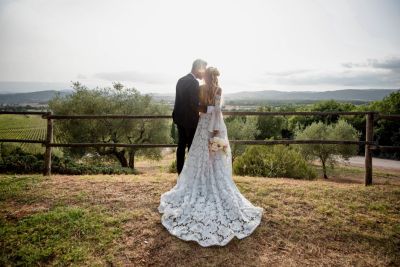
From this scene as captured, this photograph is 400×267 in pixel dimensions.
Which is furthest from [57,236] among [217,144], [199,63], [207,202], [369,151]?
[369,151]

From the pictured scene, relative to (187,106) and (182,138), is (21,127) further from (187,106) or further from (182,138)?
(187,106)

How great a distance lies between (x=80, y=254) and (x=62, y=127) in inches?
866

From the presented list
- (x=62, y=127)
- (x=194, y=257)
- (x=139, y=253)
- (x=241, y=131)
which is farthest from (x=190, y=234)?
(x=241, y=131)

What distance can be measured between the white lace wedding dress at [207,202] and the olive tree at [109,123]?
68.1ft

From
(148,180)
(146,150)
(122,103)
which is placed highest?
(122,103)

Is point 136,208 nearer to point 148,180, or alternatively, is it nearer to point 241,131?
point 148,180

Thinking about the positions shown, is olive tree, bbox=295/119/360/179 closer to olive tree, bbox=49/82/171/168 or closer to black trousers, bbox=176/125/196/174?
olive tree, bbox=49/82/171/168

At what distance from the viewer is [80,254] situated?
13.6 feet

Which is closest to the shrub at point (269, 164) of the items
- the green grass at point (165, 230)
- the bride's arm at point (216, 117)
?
the green grass at point (165, 230)

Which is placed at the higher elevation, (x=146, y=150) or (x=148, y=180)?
(x=148, y=180)

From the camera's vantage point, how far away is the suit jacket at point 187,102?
5.24 m

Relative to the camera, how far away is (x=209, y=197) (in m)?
4.85

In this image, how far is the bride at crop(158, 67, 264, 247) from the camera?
439cm

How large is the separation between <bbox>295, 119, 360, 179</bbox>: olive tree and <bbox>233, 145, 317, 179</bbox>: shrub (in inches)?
877
